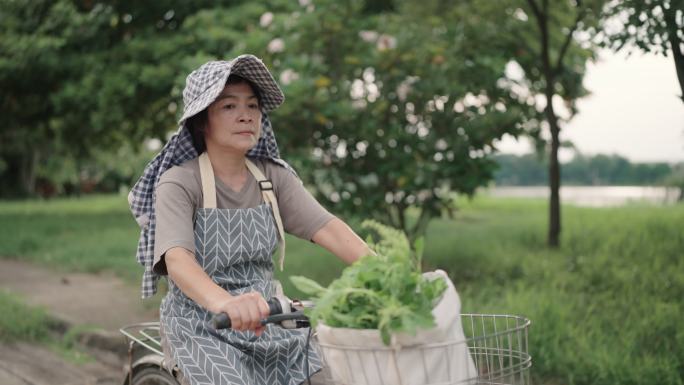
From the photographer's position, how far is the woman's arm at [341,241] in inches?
110

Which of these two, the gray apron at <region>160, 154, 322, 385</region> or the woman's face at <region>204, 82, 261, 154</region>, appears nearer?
the gray apron at <region>160, 154, 322, 385</region>

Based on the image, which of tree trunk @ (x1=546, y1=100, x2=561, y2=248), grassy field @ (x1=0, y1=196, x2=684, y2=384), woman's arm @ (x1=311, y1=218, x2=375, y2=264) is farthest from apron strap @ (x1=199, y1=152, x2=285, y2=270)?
tree trunk @ (x1=546, y1=100, x2=561, y2=248)

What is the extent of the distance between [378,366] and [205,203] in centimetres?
108

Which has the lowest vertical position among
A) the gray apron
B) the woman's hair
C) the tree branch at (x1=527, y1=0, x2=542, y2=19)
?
the gray apron

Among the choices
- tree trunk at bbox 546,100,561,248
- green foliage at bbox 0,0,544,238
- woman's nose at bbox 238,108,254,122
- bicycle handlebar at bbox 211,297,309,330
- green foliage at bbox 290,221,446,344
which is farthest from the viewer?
tree trunk at bbox 546,100,561,248

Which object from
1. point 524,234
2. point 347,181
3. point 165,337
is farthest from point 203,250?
point 524,234

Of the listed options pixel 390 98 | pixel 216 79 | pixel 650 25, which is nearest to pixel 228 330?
pixel 216 79

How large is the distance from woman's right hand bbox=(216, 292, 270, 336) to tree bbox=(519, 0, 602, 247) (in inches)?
262

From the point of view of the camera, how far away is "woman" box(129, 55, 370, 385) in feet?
8.39

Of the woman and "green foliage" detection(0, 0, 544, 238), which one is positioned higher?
"green foliage" detection(0, 0, 544, 238)

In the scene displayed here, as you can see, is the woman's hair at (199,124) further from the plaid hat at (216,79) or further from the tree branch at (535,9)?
the tree branch at (535,9)

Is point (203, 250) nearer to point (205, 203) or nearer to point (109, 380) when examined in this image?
point (205, 203)

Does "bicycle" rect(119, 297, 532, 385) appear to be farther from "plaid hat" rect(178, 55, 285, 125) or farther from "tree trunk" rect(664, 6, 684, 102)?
"tree trunk" rect(664, 6, 684, 102)

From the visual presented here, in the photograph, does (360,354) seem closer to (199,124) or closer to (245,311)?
(245,311)
